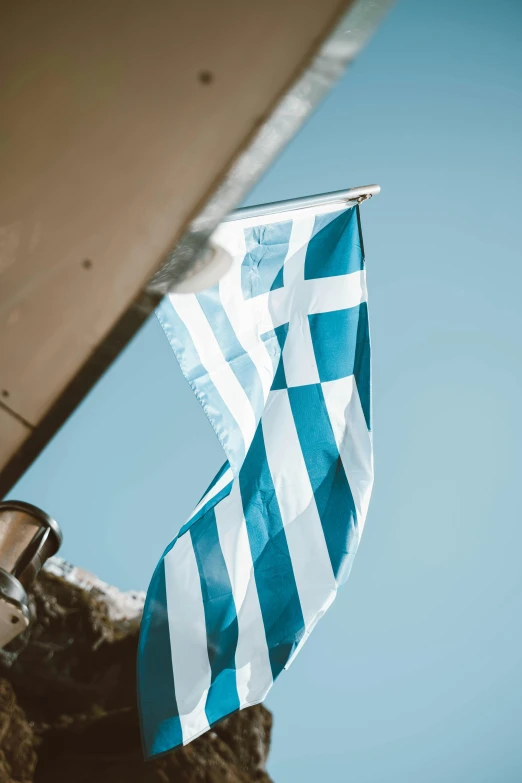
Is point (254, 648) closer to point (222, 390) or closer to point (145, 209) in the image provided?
point (222, 390)

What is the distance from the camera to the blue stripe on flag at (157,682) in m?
3.29

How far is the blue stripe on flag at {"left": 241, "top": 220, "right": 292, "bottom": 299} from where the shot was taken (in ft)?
13.5

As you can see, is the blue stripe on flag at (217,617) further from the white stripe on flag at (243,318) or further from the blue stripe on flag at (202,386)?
the white stripe on flag at (243,318)

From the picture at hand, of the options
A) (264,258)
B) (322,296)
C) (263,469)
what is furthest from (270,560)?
(264,258)

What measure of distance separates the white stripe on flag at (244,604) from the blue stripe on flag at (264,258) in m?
1.36

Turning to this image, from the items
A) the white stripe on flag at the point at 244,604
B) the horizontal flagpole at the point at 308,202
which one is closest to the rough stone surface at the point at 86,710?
the white stripe on flag at the point at 244,604

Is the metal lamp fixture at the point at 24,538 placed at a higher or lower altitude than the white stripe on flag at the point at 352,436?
lower

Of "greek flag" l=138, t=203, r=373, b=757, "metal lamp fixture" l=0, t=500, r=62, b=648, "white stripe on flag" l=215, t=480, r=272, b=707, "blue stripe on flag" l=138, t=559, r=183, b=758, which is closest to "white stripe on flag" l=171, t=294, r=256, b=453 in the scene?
"greek flag" l=138, t=203, r=373, b=757

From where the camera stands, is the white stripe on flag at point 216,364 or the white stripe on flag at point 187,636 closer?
the white stripe on flag at point 187,636

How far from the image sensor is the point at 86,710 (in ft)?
36.8

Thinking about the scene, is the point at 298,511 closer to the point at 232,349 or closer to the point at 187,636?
the point at 187,636

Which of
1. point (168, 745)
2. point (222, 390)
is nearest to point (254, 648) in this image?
point (168, 745)

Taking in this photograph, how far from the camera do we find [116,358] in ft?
5.04

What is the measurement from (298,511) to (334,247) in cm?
186
